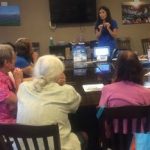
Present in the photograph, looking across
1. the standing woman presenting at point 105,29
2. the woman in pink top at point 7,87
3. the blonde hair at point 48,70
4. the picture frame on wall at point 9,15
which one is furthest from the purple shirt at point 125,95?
the picture frame on wall at point 9,15

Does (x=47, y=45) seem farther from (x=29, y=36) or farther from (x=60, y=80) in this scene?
(x=60, y=80)

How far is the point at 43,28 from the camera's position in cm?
758

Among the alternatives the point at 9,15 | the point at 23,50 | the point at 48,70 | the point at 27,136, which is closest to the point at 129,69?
the point at 48,70

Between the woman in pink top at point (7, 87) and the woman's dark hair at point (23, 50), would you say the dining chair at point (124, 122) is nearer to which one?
the woman in pink top at point (7, 87)

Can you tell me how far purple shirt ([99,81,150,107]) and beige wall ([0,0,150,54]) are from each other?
17.7 ft

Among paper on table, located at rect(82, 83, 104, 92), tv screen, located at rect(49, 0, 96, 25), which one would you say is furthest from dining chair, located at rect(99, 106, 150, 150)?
tv screen, located at rect(49, 0, 96, 25)

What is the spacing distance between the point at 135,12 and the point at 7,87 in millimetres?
5566

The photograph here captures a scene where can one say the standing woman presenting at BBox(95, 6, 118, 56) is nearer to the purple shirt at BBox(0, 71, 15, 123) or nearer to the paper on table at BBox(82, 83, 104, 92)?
the paper on table at BBox(82, 83, 104, 92)

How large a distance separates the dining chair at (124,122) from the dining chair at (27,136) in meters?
0.32

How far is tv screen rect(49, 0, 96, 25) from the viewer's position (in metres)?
7.46

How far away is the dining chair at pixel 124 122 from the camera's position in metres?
2.03

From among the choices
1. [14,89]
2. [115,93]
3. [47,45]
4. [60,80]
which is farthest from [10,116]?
[47,45]

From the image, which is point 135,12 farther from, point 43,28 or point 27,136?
point 27,136

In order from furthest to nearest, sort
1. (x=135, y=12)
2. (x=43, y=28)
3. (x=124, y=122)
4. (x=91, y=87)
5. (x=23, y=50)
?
(x=135, y=12) → (x=43, y=28) → (x=23, y=50) → (x=91, y=87) → (x=124, y=122)
